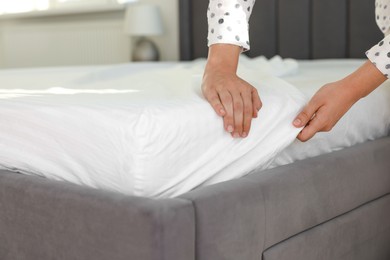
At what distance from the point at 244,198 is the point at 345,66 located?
5.18ft

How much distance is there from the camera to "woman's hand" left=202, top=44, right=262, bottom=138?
1131mm

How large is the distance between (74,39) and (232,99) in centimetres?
342

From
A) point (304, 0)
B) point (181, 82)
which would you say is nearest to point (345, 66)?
point (304, 0)

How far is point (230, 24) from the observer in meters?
1.32

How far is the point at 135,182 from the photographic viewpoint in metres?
1.03

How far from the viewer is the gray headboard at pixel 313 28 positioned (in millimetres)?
2760

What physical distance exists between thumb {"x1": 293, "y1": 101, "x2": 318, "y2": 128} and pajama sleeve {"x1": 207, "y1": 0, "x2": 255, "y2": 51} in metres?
0.21

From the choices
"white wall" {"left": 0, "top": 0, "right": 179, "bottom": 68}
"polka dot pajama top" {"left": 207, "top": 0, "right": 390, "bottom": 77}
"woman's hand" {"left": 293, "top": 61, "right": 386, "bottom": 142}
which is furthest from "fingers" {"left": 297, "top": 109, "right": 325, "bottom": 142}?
"white wall" {"left": 0, "top": 0, "right": 179, "bottom": 68}

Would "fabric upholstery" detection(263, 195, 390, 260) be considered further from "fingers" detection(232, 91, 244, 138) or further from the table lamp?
the table lamp

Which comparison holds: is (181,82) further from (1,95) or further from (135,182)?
(135,182)

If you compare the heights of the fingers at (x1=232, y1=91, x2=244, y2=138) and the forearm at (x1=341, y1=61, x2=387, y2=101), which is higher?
the forearm at (x1=341, y1=61, x2=387, y2=101)

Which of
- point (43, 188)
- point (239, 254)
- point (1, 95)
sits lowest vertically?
point (239, 254)

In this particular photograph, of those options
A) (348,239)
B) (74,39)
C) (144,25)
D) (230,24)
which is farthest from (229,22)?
(74,39)

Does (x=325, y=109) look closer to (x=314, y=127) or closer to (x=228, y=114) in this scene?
(x=314, y=127)
